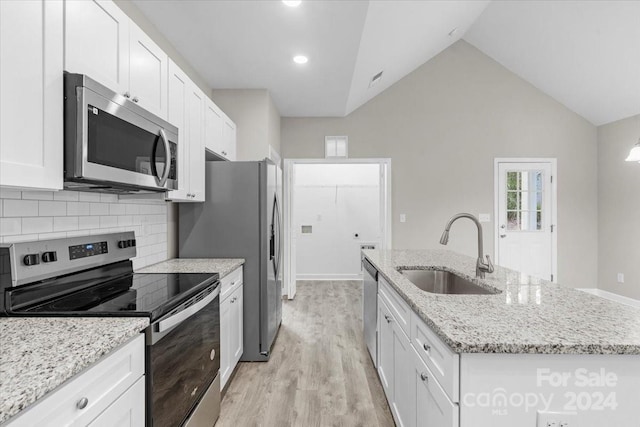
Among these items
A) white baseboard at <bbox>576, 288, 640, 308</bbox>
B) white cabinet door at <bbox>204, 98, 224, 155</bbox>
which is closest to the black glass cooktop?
white cabinet door at <bbox>204, 98, 224, 155</bbox>

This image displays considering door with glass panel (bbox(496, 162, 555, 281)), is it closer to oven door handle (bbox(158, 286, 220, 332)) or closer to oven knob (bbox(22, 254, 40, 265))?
oven door handle (bbox(158, 286, 220, 332))

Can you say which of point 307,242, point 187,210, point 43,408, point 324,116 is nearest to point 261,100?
point 324,116

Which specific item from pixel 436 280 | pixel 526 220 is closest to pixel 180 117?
pixel 436 280

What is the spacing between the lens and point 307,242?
6395mm

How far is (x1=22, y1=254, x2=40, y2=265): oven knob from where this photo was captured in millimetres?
1341

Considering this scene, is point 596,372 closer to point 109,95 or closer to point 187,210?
point 109,95

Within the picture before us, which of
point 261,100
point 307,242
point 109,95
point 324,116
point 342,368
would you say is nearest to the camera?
point 109,95

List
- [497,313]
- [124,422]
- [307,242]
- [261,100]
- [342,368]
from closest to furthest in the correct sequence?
[124,422]
[497,313]
[342,368]
[261,100]
[307,242]

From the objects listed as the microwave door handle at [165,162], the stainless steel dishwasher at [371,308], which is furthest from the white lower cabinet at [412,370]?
the microwave door handle at [165,162]

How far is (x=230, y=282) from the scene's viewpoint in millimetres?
2482

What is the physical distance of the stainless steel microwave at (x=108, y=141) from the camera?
1.24 metres

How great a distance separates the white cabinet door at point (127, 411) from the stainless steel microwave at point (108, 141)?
770 millimetres

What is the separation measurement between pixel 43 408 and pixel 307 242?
5.61m

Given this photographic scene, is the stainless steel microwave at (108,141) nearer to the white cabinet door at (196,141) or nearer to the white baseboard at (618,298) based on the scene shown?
the white cabinet door at (196,141)
